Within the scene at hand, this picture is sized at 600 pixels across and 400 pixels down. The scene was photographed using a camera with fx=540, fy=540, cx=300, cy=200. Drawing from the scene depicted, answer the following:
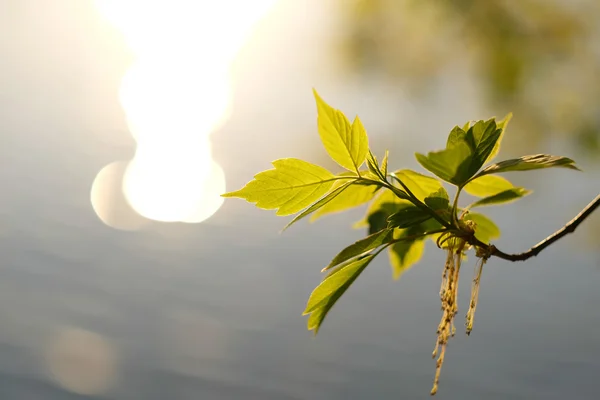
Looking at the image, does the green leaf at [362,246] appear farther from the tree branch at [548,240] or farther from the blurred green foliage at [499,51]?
the blurred green foliage at [499,51]

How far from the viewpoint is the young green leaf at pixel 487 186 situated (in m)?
0.30

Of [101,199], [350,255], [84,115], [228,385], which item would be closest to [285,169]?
[350,255]

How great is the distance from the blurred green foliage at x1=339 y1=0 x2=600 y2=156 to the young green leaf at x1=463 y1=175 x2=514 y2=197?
3.97 feet

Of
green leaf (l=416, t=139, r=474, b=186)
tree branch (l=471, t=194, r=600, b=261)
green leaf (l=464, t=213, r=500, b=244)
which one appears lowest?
tree branch (l=471, t=194, r=600, b=261)

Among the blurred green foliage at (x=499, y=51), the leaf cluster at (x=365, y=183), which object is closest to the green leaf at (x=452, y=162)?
the leaf cluster at (x=365, y=183)

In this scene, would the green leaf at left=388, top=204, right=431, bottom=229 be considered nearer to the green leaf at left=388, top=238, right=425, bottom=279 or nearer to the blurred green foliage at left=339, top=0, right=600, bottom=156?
the green leaf at left=388, top=238, right=425, bottom=279

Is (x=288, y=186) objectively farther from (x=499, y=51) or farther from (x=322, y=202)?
(x=499, y=51)

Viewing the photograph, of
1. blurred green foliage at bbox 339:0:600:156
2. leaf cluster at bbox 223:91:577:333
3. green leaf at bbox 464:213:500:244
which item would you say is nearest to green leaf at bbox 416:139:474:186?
leaf cluster at bbox 223:91:577:333

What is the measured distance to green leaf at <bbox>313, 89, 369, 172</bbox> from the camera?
24 centimetres

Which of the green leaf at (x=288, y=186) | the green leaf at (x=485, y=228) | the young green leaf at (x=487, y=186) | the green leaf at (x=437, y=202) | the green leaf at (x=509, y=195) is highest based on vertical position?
the young green leaf at (x=487, y=186)

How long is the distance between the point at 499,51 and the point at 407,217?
4.92 feet

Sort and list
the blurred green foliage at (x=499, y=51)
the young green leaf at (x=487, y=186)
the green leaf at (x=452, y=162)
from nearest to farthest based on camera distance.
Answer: the green leaf at (x=452, y=162)
the young green leaf at (x=487, y=186)
the blurred green foliage at (x=499, y=51)

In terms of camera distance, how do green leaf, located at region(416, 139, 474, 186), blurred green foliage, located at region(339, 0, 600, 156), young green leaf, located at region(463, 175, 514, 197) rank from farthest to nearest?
blurred green foliage, located at region(339, 0, 600, 156) → young green leaf, located at region(463, 175, 514, 197) → green leaf, located at region(416, 139, 474, 186)

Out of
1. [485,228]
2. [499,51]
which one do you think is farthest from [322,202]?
[499,51]
